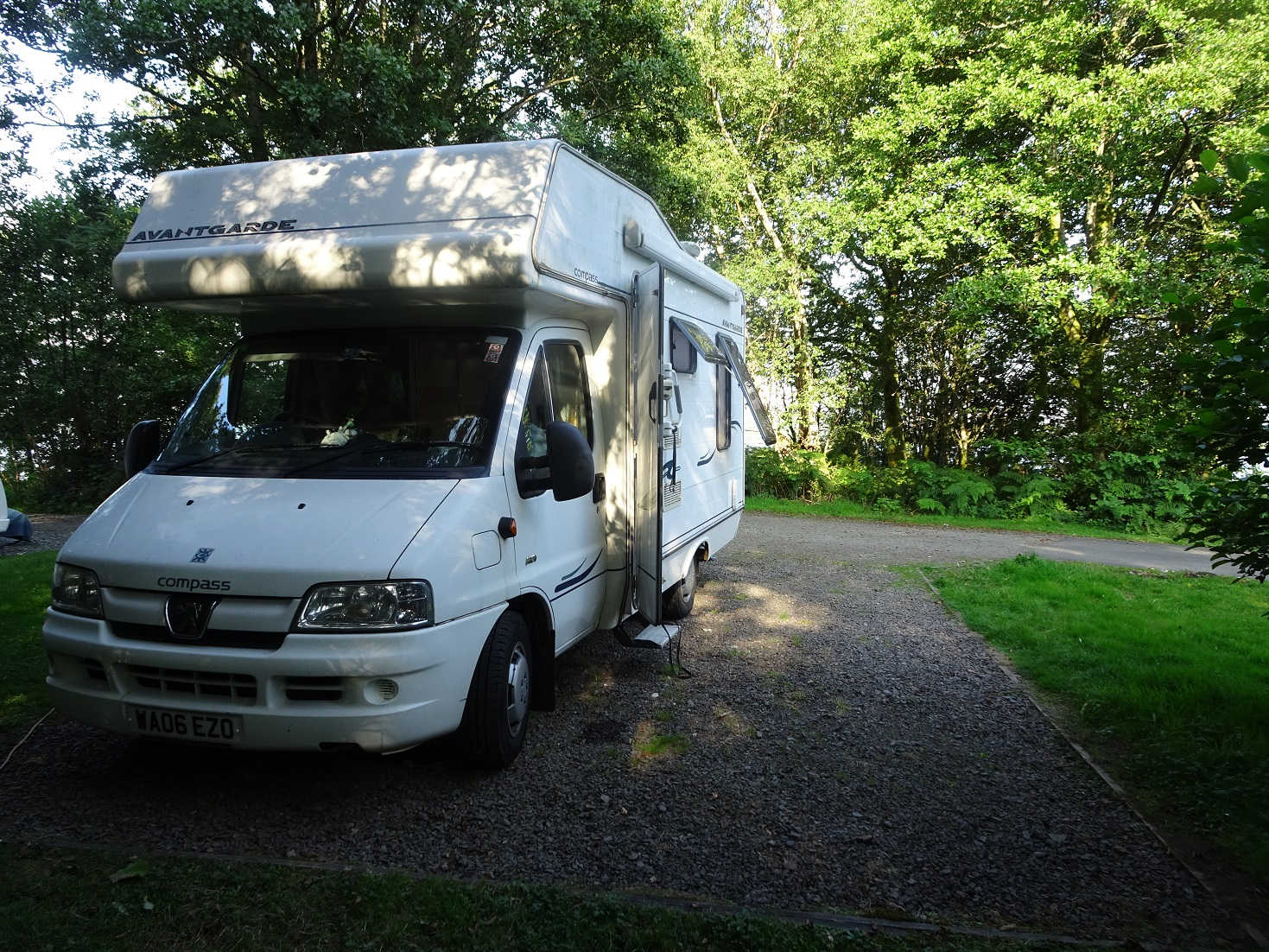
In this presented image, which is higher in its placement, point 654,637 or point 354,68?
point 354,68

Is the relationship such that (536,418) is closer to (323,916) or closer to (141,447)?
(141,447)

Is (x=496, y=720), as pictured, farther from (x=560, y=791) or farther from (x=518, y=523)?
(x=518, y=523)

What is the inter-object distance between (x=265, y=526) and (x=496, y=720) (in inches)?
55.3

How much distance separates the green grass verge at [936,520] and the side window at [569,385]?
1132cm

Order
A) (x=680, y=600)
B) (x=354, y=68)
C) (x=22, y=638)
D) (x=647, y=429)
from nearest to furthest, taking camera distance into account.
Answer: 1. (x=647, y=429)
2. (x=22, y=638)
3. (x=680, y=600)
4. (x=354, y=68)

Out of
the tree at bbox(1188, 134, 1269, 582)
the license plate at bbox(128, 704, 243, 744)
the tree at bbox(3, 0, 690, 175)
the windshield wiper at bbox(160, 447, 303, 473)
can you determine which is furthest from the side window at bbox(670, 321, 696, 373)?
the tree at bbox(3, 0, 690, 175)

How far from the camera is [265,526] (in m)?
3.60

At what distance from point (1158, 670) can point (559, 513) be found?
14.3 feet

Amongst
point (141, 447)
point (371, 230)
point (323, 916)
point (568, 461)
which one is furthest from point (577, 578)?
point (141, 447)

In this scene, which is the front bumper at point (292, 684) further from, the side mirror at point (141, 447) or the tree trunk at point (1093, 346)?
the tree trunk at point (1093, 346)

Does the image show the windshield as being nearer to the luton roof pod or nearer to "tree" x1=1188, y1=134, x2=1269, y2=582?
the luton roof pod

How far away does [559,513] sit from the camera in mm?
4719

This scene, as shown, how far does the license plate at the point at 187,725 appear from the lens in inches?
135

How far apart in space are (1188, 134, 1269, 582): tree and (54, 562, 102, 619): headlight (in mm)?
5009
